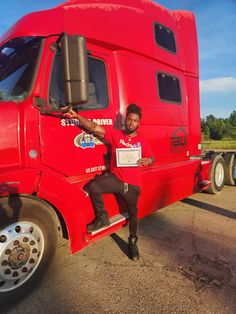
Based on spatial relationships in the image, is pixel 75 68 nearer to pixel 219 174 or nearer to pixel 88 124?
pixel 88 124

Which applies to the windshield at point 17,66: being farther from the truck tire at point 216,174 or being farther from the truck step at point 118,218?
the truck tire at point 216,174

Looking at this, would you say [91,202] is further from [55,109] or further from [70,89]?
[70,89]

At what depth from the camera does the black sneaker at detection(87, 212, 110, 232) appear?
393cm

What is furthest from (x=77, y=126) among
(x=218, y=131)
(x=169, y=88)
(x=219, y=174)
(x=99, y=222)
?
(x=218, y=131)

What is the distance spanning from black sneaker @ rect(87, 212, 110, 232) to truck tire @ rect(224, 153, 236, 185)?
575 cm

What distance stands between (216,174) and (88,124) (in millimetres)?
5162

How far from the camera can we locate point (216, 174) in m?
8.12

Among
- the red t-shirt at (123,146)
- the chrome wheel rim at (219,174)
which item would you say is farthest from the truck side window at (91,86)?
the chrome wheel rim at (219,174)

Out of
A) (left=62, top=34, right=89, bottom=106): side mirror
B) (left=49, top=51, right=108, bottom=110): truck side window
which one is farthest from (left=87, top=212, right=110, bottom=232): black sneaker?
(left=62, top=34, right=89, bottom=106): side mirror

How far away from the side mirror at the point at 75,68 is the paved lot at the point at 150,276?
2058 millimetres

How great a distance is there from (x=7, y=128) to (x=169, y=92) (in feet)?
11.0

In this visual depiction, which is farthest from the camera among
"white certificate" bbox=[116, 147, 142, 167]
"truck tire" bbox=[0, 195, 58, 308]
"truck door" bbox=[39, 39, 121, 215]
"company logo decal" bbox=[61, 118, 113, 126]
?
"white certificate" bbox=[116, 147, 142, 167]

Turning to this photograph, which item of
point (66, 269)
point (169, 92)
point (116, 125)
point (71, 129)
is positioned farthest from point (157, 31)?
point (66, 269)

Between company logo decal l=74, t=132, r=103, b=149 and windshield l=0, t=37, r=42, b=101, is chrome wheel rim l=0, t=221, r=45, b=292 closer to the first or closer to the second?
company logo decal l=74, t=132, r=103, b=149
